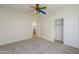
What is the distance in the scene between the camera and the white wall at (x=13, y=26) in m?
5.77

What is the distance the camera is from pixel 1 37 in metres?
5.69

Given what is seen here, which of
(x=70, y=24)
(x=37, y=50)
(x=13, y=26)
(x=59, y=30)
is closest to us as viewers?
(x=37, y=50)

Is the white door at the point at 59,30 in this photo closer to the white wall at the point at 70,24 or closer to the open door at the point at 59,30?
the open door at the point at 59,30

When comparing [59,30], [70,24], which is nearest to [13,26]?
[59,30]

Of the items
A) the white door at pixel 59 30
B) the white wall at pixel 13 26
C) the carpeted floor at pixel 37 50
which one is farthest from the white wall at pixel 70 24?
the white wall at pixel 13 26

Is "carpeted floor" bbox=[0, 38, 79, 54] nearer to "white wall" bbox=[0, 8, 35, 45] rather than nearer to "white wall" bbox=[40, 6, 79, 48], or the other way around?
"white wall" bbox=[40, 6, 79, 48]

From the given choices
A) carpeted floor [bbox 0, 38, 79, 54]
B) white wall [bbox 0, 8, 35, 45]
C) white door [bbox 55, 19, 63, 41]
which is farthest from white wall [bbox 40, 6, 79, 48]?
white wall [bbox 0, 8, 35, 45]

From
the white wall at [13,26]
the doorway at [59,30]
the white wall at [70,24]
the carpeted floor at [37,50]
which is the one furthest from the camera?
the doorway at [59,30]

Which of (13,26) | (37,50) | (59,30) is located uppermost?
(13,26)

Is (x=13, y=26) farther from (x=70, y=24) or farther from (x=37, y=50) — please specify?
(x=70, y=24)

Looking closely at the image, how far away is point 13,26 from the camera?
21.9 feet

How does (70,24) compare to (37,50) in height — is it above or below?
above

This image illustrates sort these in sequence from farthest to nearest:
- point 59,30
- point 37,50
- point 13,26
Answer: point 59,30 → point 13,26 → point 37,50

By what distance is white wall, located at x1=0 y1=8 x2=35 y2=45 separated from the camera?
5.77 metres
